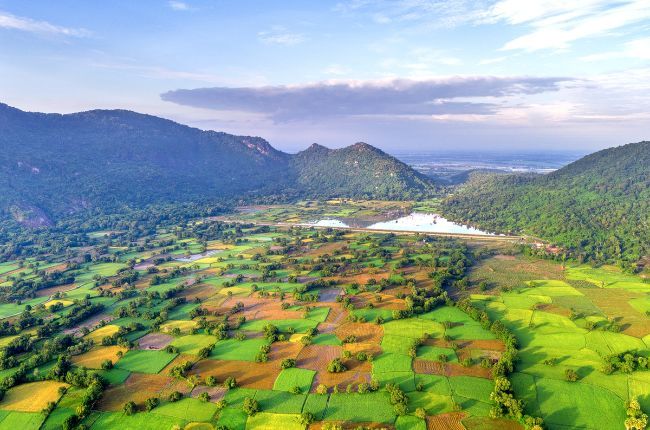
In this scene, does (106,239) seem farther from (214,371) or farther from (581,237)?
(581,237)

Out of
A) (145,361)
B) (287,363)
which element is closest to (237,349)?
(287,363)

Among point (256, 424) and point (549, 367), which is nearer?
point (256, 424)

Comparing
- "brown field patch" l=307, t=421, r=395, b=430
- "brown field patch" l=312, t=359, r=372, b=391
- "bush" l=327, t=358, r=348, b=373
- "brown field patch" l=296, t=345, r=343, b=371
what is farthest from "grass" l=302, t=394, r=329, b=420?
"brown field patch" l=296, t=345, r=343, b=371

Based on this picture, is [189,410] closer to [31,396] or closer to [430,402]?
[31,396]

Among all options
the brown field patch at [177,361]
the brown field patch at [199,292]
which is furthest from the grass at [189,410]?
the brown field patch at [199,292]

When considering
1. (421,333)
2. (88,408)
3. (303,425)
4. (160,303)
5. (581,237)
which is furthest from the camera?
(581,237)

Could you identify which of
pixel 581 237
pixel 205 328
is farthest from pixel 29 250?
pixel 581 237
